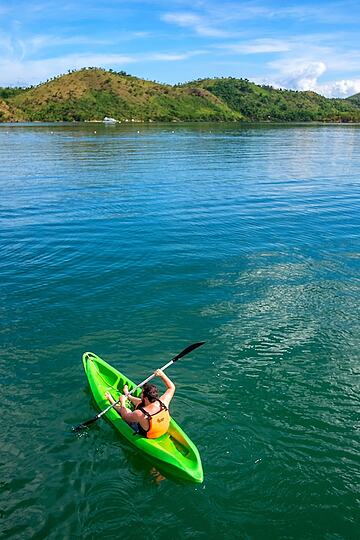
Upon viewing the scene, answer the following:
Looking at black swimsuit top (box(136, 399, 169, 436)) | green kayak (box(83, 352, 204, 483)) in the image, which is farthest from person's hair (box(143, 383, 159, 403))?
green kayak (box(83, 352, 204, 483))

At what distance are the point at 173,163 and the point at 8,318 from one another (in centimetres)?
4063

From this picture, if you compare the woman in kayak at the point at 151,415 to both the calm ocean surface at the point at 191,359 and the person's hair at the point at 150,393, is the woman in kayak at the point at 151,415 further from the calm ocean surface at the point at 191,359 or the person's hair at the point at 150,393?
the calm ocean surface at the point at 191,359

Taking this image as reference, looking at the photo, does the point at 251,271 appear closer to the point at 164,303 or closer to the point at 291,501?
the point at 164,303

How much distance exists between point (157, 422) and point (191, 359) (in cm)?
416

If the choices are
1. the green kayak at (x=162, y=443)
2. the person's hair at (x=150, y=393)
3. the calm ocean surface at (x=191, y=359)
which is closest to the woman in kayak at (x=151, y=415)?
the person's hair at (x=150, y=393)

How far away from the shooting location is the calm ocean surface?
9.02m

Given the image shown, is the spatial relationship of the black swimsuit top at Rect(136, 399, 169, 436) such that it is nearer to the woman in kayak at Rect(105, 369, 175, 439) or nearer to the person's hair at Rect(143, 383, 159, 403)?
the woman in kayak at Rect(105, 369, 175, 439)

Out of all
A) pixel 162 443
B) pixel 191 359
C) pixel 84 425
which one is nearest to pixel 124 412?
pixel 84 425

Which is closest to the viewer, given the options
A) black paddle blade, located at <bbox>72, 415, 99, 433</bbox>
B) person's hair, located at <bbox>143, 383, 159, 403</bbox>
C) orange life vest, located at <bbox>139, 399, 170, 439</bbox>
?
orange life vest, located at <bbox>139, 399, 170, 439</bbox>

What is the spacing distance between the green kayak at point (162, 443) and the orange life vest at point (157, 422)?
139 mm

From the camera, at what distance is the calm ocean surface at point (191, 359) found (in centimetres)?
902

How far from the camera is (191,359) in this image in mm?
14055

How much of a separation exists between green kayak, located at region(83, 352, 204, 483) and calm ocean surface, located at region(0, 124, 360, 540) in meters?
0.33

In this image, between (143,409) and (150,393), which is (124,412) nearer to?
(143,409)
